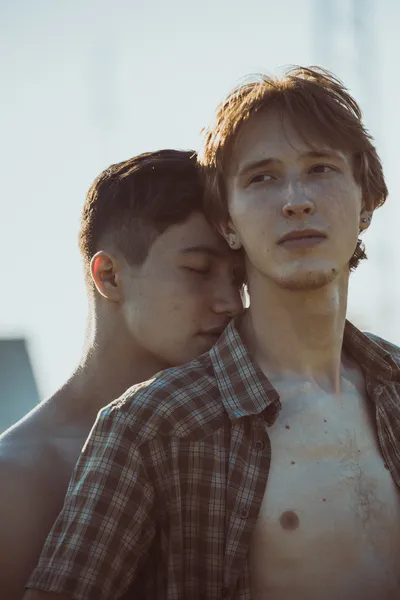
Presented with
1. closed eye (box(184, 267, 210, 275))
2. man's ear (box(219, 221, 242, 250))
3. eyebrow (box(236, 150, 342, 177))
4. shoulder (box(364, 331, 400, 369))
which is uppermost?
eyebrow (box(236, 150, 342, 177))

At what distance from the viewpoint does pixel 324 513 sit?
4.00 meters

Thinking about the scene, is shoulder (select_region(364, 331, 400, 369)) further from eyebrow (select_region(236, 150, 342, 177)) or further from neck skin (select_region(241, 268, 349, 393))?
eyebrow (select_region(236, 150, 342, 177))

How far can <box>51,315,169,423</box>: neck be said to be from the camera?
500 centimetres

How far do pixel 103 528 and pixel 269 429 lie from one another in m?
0.64

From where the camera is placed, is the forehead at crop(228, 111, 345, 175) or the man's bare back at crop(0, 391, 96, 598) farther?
the man's bare back at crop(0, 391, 96, 598)

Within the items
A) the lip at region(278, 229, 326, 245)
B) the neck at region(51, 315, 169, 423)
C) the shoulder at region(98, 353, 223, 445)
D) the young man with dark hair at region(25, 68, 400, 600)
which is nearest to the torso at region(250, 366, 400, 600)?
the young man with dark hair at region(25, 68, 400, 600)

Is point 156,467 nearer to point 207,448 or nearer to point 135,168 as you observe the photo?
point 207,448

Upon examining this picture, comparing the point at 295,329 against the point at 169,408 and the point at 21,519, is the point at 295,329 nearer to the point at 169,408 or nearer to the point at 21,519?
the point at 169,408

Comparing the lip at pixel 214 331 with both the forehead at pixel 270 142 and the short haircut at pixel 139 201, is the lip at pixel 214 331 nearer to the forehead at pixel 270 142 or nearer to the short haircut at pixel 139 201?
the short haircut at pixel 139 201

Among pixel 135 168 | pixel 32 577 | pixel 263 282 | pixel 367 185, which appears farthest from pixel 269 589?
pixel 135 168

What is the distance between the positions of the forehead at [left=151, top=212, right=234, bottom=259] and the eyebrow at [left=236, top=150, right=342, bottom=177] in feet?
1.79

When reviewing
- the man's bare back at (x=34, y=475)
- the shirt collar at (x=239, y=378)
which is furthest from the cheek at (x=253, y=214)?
the man's bare back at (x=34, y=475)

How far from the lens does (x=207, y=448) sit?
398 centimetres

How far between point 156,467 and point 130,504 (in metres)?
0.14
